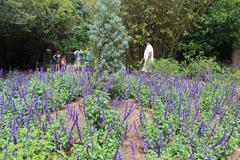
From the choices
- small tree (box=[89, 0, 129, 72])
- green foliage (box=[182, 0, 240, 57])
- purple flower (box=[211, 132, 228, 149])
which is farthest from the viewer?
green foliage (box=[182, 0, 240, 57])

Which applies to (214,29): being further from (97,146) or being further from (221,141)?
(97,146)

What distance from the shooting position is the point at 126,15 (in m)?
16.6

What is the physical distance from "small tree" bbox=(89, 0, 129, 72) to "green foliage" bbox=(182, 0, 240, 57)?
32.6 ft

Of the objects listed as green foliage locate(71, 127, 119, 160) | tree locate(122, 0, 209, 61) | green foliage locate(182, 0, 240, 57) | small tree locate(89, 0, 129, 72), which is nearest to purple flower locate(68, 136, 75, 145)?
green foliage locate(71, 127, 119, 160)

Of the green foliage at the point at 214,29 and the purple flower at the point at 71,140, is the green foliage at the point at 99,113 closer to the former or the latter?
the purple flower at the point at 71,140

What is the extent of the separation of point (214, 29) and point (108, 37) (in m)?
11.0

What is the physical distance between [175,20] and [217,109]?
1105cm

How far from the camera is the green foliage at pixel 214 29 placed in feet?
55.7

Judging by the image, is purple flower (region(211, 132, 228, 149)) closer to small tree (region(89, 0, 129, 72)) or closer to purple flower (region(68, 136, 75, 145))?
purple flower (region(68, 136, 75, 145))

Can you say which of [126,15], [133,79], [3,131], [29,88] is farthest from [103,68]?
[126,15]

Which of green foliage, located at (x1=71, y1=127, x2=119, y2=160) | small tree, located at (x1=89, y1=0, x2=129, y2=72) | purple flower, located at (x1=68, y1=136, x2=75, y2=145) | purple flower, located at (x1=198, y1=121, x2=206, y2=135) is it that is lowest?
purple flower, located at (x1=68, y1=136, x2=75, y2=145)

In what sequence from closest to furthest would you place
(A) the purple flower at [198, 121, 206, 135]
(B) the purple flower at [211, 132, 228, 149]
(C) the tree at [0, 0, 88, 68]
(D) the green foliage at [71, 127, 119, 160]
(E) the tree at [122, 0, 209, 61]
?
(D) the green foliage at [71, 127, 119, 160]
(B) the purple flower at [211, 132, 228, 149]
(A) the purple flower at [198, 121, 206, 135]
(C) the tree at [0, 0, 88, 68]
(E) the tree at [122, 0, 209, 61]

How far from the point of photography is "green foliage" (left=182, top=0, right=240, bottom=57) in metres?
17.0

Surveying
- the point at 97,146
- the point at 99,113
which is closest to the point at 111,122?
the point at 99,113
